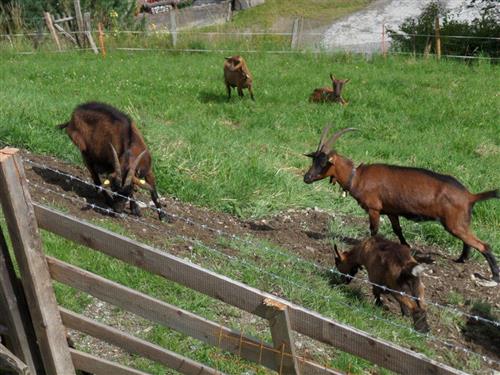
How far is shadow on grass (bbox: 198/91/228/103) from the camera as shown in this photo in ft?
50.9

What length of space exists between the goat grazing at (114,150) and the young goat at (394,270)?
242cm

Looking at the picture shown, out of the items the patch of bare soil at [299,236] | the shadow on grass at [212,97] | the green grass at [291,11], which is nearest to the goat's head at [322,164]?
the patch of bare soil at [299,236]

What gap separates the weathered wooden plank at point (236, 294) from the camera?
3.38 meters

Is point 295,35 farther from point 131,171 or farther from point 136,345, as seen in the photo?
point 136,345

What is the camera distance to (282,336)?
354 cm

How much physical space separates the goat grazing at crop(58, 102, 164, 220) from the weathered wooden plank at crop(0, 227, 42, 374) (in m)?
3.77

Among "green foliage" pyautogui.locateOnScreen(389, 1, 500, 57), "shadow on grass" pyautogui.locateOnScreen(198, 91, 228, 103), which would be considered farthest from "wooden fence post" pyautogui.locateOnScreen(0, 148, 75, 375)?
"green foliage" pyautogui.locateOnScreen(389, 1, 500, 57)

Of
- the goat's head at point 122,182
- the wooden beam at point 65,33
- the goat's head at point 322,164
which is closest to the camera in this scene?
the goat's head at point 122,182

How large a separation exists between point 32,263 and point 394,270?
11.6ft

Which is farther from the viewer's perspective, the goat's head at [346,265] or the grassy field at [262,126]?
the goat's head at [346,265]

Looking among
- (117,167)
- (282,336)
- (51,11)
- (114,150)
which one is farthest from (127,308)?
(51,11)

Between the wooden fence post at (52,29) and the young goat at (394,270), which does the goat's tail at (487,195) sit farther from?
the wooden fence post at (52,29)

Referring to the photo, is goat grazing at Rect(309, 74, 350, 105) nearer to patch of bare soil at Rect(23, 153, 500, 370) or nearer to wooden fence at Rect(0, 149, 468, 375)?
patch of bare soil at Rect(23, 153, 500, 370)

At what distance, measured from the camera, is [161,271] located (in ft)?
12.2
